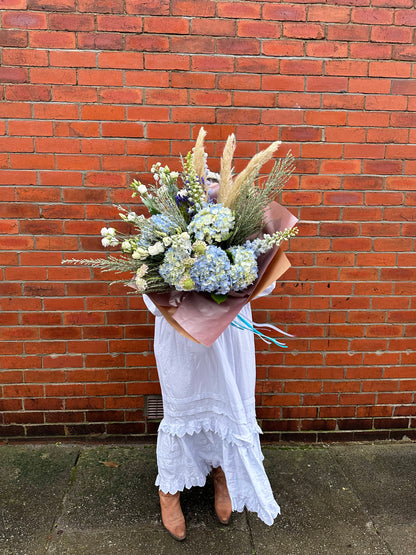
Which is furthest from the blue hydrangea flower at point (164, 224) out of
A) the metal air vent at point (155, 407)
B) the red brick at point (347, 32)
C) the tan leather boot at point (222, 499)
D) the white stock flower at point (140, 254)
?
the red brick at point (347, 32)

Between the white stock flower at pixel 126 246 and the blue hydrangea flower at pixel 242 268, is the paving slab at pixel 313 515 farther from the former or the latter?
the white stock flower at pixel 126 246

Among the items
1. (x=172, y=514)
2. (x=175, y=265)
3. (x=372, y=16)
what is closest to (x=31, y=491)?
(x=172, y=514)

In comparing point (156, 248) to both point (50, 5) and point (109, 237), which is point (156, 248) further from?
point (50, 5)

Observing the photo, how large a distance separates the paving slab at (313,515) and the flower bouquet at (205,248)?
133cm

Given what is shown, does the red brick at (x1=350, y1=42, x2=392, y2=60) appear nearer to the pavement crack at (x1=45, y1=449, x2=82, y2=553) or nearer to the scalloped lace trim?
the scalloped lace trim

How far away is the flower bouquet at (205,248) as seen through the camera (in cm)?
168

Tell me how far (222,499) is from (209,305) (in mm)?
1257

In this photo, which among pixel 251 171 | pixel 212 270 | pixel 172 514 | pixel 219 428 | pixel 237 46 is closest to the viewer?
pixel 212 270

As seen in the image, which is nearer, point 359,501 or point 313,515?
point 313,515

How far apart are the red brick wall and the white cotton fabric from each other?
0.81 metres

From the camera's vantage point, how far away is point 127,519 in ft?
7.85

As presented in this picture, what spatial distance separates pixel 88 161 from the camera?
9.02 ft

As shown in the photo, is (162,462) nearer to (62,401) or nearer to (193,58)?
(62,401)

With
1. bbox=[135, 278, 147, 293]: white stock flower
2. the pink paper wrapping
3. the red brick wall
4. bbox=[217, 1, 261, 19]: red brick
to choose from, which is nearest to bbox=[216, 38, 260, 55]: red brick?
the red brick wall
